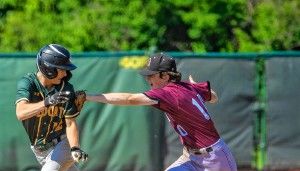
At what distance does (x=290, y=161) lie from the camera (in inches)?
456

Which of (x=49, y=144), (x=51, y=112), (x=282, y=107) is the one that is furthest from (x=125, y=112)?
(x=51, y=112)

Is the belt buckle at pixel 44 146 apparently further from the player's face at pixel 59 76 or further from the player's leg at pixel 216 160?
the player's leg at pixel 216 160

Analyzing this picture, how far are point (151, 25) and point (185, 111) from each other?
954cm

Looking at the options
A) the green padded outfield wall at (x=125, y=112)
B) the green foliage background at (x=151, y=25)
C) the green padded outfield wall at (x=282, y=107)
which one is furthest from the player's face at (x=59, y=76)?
the green foliage background at (x=151, y=25)

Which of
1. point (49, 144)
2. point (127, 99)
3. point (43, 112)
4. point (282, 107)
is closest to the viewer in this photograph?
point (127, 99)

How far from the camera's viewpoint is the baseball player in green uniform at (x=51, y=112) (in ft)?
23.1

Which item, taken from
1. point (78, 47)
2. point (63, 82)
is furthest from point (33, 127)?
point (78, 47)

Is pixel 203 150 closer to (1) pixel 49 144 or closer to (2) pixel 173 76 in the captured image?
(2) pixel 173 76

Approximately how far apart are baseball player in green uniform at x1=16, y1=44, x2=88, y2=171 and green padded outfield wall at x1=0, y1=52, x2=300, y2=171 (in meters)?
3.42

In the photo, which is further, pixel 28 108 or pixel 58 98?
pixel 28 108

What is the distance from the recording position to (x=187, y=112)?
695 cm

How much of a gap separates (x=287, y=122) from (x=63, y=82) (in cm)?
487

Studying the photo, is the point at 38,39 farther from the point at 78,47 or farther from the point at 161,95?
the point at 161,95

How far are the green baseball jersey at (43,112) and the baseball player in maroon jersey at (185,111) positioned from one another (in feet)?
1.72
